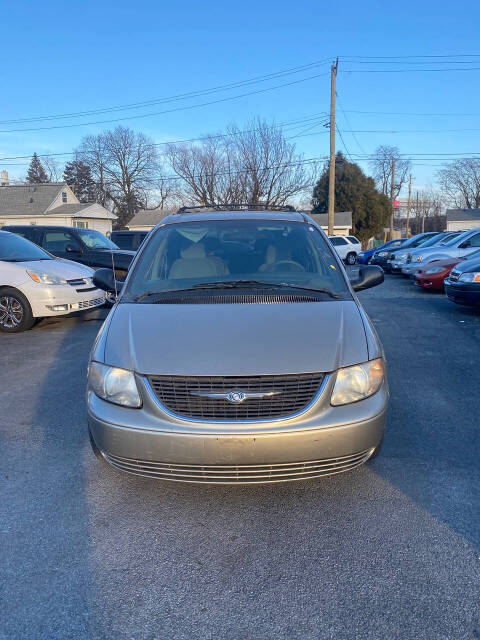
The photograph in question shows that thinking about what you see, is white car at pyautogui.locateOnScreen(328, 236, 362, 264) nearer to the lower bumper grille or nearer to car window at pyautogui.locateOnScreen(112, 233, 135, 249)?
car window at pyautogui.locateOnScreen(112, 233, 135, 249)

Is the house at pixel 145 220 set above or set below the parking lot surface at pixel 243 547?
above

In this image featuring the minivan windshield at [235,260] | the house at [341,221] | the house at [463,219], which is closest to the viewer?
the minivan windshield at [235,260]

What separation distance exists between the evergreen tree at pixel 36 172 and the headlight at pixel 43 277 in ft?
274

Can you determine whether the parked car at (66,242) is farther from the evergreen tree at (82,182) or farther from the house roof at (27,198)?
the evergreen tree at (82,182)

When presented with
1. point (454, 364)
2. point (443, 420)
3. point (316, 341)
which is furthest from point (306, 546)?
point (454, 364)

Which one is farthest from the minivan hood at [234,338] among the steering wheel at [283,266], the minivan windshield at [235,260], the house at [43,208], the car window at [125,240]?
the house at [43,208]

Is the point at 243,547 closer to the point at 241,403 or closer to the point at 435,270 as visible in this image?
the point at 241,403

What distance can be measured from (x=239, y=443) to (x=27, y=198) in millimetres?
47252

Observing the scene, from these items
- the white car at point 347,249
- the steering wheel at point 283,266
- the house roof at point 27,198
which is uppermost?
the house roof at point 27,198

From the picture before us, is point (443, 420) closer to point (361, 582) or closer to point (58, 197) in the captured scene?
point (361, 582)

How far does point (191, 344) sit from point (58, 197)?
155 feet

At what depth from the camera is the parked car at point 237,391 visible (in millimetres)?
2586

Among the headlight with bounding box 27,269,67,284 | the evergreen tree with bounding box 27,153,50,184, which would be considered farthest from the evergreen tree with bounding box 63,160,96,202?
the headlight with bounding box 27,269,67,284

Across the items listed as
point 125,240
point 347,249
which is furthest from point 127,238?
point 347,249
